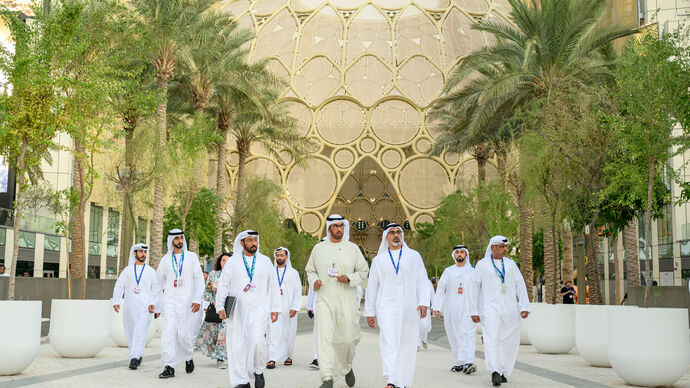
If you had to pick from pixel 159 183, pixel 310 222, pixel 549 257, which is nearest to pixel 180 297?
pixel 159 183

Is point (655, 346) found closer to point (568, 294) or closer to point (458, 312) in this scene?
point (458, 312)

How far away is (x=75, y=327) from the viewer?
11188mm

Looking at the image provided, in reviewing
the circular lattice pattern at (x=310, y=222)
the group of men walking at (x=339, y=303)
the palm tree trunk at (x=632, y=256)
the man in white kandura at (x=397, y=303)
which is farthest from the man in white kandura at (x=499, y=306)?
the circular lattice pattern at (x=310, y=222)

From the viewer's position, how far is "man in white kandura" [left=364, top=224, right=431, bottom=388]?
7816 mm

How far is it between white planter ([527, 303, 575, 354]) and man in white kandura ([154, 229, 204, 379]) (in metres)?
6.33

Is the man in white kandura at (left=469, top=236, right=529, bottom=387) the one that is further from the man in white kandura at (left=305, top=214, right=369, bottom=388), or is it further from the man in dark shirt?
the man in dark shirt

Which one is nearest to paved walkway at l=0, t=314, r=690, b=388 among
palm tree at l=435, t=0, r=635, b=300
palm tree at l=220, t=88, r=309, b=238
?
palm tree at l=435, t=0, r=635, b=300

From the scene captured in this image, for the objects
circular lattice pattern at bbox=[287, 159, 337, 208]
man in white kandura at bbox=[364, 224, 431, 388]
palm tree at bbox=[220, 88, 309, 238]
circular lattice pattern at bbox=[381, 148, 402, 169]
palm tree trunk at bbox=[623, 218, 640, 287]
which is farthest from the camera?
circular lattice pattern at bbox=[381, 148, 402, 169]

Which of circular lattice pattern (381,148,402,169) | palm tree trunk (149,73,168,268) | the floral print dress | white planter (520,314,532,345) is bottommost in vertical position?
white planter (520,314,532,345)

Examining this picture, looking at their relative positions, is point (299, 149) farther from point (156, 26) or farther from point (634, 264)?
point (634, 264)

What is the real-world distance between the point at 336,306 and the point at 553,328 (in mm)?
6475

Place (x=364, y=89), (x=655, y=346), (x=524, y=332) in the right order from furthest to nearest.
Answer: (x=364, y=89) → (x=524, y=332) → (x=655, y=346)

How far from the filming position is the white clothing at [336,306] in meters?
8.08

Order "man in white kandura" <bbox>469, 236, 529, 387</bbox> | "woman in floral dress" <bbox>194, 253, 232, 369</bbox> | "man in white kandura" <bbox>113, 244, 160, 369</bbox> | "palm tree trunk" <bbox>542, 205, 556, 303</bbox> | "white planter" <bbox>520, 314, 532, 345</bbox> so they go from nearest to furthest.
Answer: "man in white kandura" <bbox>469, 236, 529, 387</bbox> → "man in white kandura" <bbox>113, 244, 160, 369</bbox> → "woman in floral dress" <bbox>194, 253, 232, 369</bbox> → "white planter" <bbox>520, 314, 532, 345</bbox> → "palm tree trunk" <bbox>542, 205, 556, 303</bbox>
